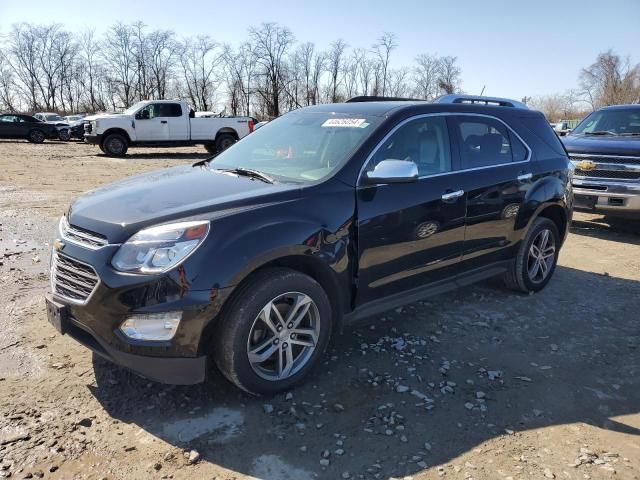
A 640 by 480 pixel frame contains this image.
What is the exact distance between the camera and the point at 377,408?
308 centimetres

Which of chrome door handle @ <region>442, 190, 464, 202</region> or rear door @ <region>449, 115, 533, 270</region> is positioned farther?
rear door @ <region>449, 115, 533, 270</region>

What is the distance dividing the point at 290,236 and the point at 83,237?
1.20 m

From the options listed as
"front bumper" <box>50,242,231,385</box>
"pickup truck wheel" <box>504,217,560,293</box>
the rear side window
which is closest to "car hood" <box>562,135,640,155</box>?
"pickup truck wheel" <box>504,217,560,293</box>

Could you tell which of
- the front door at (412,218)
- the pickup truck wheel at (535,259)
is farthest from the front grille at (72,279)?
the pickup truck wheel at (535,259)

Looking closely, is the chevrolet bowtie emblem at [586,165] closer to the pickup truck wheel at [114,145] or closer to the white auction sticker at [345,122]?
the white auction sticker at [345,122]

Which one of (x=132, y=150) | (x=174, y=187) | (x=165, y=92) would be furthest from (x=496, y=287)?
(x=165, y=92)

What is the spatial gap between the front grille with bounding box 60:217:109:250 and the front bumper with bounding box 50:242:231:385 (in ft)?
0.16

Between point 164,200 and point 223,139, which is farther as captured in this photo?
point 223,139

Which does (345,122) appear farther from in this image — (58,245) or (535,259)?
(535,259)

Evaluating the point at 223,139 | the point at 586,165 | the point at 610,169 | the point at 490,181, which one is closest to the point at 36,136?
the point at 223,139

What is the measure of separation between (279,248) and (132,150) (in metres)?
22.4

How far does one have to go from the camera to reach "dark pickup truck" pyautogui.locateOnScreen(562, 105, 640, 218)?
7.36m

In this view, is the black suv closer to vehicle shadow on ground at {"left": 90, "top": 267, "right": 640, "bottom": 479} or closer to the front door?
the front door

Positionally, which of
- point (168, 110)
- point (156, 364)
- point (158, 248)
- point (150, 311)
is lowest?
point (156, 364)
